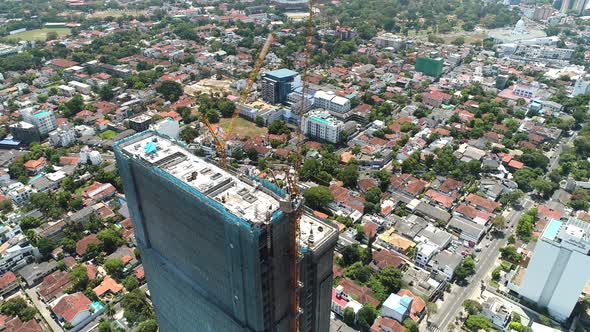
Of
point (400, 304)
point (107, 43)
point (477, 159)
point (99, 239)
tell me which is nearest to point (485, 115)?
point (477, 159)

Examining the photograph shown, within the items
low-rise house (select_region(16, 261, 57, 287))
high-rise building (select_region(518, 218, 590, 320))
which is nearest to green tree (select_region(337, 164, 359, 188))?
high-rise building (select_region(518, 218, 590, 320))

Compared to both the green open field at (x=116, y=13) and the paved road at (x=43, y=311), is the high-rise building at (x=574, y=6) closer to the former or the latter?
the green open field at (x=116, y=13)

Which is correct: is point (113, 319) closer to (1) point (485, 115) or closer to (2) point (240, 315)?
(2) point (240, 315)

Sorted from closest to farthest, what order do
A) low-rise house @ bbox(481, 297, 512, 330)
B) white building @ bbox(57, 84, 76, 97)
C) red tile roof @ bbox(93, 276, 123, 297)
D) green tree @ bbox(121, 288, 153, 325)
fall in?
green tree @ bbox(121, 288, 153, 325) < low-rise house @ bbox(481, 297, 512, 330) < red tile roof @ bbox(93, 276, 123, 297) < white building @ bbox(57, 84, 76, 97)

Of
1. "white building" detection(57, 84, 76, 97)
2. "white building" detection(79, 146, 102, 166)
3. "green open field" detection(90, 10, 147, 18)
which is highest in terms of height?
A: "green open field" detection(90, 10, 147, 18)

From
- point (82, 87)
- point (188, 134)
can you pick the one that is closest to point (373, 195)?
point (188, 134)

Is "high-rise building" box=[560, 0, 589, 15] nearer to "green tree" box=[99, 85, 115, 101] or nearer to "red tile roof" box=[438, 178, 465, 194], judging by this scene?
"red tile roof" box=[438, 178, 465, 194]
